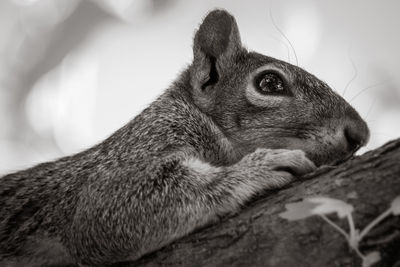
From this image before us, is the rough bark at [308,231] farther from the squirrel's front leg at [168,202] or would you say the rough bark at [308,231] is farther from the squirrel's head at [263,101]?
the squirrel's head at [263,101]

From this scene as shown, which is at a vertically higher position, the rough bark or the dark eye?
the dark eye

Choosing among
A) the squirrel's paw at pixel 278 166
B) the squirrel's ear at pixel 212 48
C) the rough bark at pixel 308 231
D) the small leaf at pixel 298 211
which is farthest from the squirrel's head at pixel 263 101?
the small leaf at pixel 298 211

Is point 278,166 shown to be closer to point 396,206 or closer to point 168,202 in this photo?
point 168,202

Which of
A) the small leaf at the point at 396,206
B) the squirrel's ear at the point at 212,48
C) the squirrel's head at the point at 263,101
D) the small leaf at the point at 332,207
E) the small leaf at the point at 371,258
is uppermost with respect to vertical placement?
the squirrel's ear at the point at 212,48

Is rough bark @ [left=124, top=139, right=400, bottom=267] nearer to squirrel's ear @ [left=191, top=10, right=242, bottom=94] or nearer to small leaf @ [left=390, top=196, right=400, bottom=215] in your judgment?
small leaf @ [left=390, top=196, right=400, bottom=215]

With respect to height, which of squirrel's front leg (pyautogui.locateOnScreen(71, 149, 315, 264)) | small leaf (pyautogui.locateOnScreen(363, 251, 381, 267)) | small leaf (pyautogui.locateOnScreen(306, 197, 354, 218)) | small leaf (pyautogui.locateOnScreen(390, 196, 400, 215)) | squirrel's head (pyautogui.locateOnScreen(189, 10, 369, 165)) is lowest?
small leaf (pyautogui.locateOnScreen(363, 251, 381, 267))

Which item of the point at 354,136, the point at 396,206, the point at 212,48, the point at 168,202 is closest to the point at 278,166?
the point at 354,136

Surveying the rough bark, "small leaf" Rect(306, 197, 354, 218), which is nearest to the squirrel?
the rough bark

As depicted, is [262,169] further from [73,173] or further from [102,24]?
[102,24]
